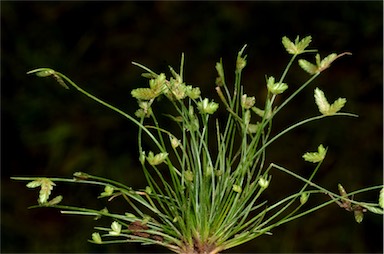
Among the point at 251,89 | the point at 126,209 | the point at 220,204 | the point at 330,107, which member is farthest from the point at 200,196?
the point at 251,89

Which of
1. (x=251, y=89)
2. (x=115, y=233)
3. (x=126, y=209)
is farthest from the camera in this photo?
(x=251, y=89)

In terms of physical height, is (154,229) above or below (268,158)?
below

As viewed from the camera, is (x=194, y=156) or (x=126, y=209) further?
(x=126, y=209)

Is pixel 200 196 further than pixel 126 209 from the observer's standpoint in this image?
No

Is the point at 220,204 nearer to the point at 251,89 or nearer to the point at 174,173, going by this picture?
the point at 174,173

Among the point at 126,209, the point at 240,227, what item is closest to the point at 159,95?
the point at 240,227

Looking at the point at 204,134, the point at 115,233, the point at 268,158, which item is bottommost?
the point at 115,233

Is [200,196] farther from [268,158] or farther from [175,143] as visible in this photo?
[268,158]

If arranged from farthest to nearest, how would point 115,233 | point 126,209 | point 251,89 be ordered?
point 251,89, point 126,209, point 115,233

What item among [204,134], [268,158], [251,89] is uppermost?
[251,89]
